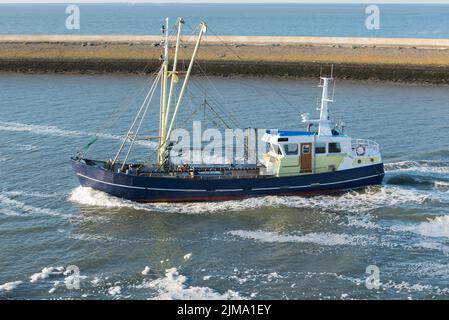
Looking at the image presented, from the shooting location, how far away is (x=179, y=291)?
2356cm

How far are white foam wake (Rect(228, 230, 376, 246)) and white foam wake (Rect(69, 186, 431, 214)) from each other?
3.26m

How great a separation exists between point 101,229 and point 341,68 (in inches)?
1859

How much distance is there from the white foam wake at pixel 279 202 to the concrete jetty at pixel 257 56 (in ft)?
120

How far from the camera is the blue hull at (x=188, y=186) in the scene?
107ft

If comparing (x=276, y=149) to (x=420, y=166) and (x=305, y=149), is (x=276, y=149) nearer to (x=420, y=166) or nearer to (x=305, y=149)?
(x=305, y=149)

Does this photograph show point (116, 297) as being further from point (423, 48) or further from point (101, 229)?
point (423, 48)

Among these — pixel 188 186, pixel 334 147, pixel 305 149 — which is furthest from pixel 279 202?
pixel 188 186

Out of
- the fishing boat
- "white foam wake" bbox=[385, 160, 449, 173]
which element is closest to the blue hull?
the fishing boat

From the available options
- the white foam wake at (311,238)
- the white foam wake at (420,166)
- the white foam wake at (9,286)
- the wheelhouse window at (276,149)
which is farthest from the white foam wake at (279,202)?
the white foam wake at (9,286)

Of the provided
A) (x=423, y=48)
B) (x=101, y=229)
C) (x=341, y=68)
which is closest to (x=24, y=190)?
(x=101, y=229)

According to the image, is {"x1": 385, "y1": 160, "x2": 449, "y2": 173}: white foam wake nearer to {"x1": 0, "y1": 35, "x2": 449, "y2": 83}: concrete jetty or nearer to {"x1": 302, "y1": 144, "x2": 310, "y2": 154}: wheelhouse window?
{"x1": 302, "y1": 144, "x2": 310, "y2": 154}: wheelhouse window

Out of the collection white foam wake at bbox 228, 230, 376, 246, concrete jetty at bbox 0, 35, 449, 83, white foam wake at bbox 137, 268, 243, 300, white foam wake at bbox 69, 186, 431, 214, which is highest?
concrete jetty at bbox 0, 35, 449, 83

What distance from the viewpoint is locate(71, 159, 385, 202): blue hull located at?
32.5 meters
